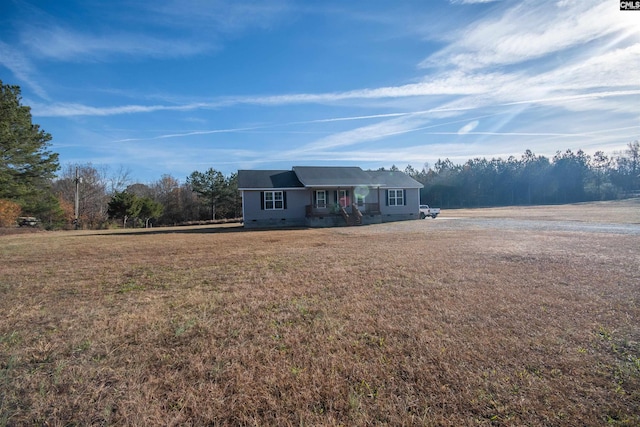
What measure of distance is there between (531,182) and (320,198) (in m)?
58.4

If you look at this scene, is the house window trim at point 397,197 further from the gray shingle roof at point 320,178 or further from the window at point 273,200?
the window at point 273,200

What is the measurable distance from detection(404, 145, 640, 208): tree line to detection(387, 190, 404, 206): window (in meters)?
39.4

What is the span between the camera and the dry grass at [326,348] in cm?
227

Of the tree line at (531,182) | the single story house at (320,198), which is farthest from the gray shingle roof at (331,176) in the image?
the tree line at (531,182)

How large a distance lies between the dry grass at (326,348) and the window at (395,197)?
1801 cm

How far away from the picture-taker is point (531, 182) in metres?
61.5

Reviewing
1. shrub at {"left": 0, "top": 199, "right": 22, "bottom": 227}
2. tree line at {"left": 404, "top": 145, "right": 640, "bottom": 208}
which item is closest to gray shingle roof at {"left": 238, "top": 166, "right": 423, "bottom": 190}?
shrub at {"left": 0, "top": 199, "right": 22, "bottom": 227}

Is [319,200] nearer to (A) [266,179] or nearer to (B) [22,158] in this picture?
(A) [266,179]

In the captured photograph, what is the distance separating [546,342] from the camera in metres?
3.19

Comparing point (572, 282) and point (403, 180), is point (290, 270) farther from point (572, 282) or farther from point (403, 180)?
point (403, 180)

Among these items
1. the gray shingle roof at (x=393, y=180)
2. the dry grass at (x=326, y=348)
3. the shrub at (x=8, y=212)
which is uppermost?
the gray shingle roof at (x=393, y=180)

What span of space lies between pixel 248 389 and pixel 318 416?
647 millimetres

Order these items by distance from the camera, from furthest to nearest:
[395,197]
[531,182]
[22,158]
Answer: [531,182] < [395,197] < [22,158]

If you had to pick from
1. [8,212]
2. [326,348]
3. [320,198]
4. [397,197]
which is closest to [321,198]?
[320,198]
